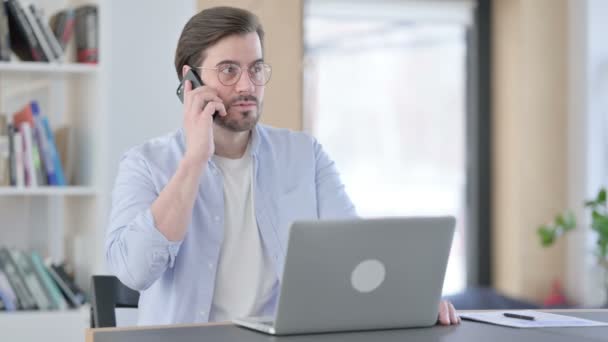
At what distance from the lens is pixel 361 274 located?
63.9 inches

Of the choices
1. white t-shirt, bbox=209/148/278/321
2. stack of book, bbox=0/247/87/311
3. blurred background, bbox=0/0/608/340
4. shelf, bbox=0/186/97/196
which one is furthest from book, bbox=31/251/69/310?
blurred background, bbox=0/0/608/340

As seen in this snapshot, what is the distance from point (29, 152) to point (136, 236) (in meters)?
1.46

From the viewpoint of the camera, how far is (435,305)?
173 centimetres

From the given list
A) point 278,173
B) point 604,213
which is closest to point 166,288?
point 278,173

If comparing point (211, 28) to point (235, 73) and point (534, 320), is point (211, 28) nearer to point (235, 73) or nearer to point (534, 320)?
point (235, 73)

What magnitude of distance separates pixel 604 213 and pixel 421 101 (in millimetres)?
1440

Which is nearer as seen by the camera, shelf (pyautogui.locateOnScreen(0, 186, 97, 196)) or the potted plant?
shelf (pyautogui.locateOnScreen(0, 186, 97, 196))

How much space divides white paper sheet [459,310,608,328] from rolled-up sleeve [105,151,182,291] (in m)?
0.63

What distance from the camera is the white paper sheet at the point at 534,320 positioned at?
1.81m

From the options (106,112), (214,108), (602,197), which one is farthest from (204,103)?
(602,197)

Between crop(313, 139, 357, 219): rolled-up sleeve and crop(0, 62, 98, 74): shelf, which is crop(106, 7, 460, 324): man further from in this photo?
crop(0, 62, 98, 74): shelf

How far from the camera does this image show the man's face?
2170 millimetres

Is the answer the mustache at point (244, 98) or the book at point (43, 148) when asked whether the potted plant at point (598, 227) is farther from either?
the mustache at point (244, 98)

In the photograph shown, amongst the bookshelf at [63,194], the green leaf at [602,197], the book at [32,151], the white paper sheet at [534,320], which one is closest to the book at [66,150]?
the bookshelf at [63,194]
